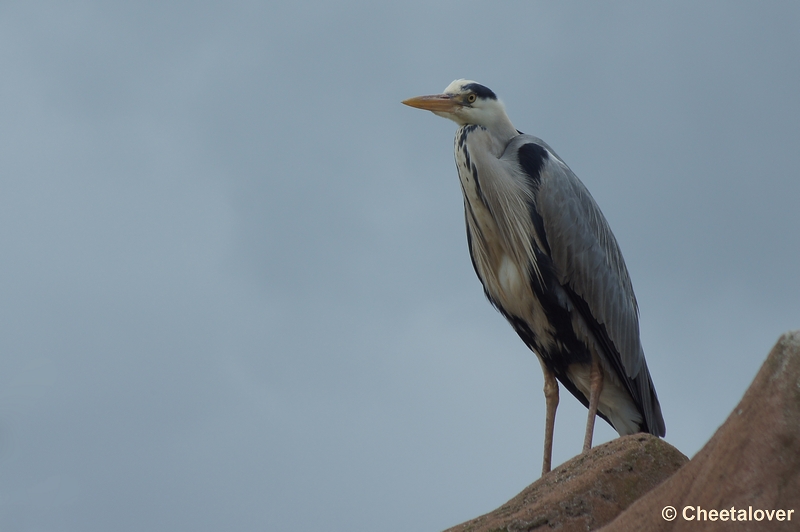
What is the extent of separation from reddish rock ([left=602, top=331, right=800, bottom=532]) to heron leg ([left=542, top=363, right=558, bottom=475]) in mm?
3949

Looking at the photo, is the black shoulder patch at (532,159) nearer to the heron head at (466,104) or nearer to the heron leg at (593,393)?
the heron head at (466,104)

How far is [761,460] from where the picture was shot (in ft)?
12.3

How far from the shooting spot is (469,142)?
8.12 metres

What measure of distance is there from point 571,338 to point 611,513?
2990 millimetres

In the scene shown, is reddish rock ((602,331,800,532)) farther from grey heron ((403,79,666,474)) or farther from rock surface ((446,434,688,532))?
grey heron ((403,79,666,474))

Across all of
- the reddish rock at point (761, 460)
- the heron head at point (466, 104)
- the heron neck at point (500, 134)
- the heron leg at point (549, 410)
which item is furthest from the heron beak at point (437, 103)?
the reddish rock at point (761, 460)

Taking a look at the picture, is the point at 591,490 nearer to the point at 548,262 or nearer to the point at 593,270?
the point at 548,262

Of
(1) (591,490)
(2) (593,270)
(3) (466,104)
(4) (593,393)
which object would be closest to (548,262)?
(2) (593,270)

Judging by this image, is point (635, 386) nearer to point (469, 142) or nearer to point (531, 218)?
point (531, 218)

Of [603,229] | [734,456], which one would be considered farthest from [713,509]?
[603,229]

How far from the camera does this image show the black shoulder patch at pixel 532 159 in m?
8.09

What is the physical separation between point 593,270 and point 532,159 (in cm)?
107

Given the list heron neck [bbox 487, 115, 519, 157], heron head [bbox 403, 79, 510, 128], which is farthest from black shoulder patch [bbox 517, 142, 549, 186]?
heron head [bbox 403, 79, 510, 128]

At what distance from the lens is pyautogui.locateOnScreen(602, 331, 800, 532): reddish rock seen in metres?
3.69
